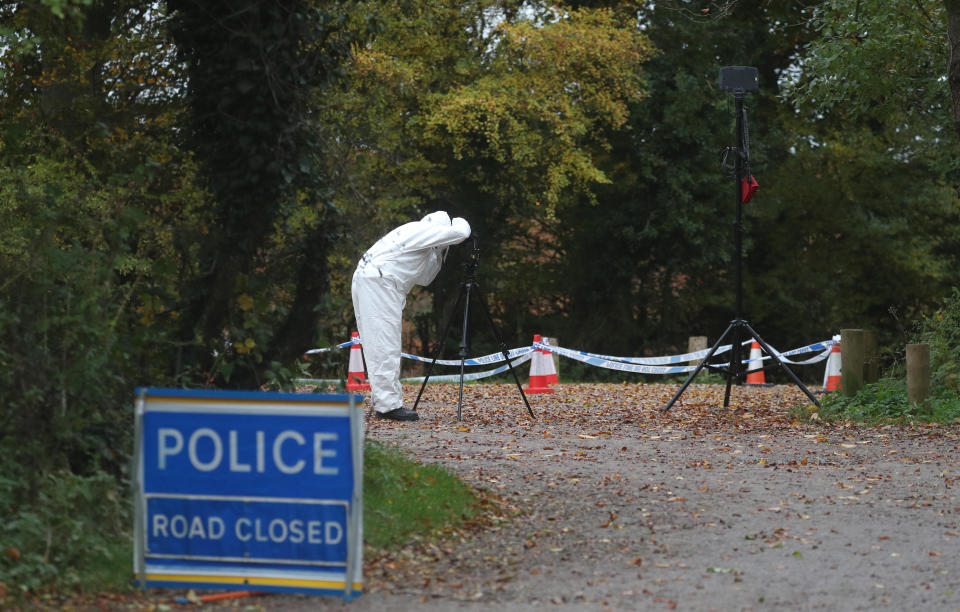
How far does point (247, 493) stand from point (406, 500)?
204 centimetres

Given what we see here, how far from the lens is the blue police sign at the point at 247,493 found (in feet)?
17.0

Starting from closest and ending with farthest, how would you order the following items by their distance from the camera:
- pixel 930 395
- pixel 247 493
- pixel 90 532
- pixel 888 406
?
pixel 247 493
pixel 90 532
pixel 888 406
pixel 930 395

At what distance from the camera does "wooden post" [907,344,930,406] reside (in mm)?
12328

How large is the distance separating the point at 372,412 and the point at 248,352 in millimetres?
6299

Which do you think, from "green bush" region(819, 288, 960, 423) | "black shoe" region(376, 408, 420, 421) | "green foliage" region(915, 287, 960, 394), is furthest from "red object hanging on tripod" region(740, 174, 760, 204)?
"black shoe" region(376, 408, 420, 421)

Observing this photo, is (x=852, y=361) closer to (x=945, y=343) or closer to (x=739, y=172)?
(x=945, y=343)

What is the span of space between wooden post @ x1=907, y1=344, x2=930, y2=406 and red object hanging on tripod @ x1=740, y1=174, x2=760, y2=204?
228 centimetres

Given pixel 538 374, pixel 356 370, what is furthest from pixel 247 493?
pixel 356 370

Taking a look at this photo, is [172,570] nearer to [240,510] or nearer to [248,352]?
[240,510]

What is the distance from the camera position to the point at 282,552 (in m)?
5.27

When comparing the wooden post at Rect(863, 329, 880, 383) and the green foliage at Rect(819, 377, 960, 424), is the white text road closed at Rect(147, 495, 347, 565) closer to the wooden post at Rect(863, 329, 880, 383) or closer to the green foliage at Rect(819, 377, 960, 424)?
the green foliage at Rect(819, 377, 960, 424)

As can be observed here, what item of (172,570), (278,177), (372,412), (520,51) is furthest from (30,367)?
(520,51)

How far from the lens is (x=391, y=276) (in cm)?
1157

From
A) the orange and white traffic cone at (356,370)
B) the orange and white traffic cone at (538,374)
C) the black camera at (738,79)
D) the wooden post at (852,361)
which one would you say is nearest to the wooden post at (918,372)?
the wooden post at (852,361)
